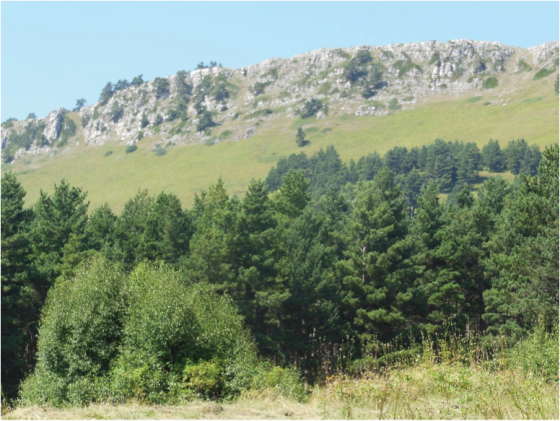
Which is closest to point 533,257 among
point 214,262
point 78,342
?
point 214,262

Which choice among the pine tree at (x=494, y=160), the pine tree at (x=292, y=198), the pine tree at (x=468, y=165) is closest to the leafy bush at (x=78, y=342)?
the pine tree at (x=292, y=198)

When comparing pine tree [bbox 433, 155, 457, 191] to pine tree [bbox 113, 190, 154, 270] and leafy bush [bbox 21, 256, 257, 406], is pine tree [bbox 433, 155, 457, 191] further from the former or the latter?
leafy bush [bbox 21, 256, 257, 406]

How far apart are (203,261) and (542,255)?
26115mm

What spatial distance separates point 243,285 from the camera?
1726 inches

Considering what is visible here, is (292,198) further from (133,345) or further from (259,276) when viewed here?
(133,345)

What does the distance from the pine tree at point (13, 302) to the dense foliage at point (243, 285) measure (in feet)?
0.46

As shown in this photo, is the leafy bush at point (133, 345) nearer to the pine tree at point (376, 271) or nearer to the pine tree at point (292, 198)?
the pine tree at point (376, 271)

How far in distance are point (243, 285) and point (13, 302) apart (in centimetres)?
1861

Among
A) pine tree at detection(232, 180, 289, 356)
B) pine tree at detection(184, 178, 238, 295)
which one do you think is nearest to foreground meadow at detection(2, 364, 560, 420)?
pine tree at detection(184, 178, 238, 295)

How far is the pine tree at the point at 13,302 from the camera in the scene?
3869 centimetres

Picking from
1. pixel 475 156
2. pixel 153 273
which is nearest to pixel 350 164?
pixel 475 156

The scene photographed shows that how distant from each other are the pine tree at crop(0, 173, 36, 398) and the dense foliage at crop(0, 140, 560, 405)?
0.46ft

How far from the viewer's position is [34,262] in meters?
46.4

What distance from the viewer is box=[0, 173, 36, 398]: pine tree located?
38.7 m
